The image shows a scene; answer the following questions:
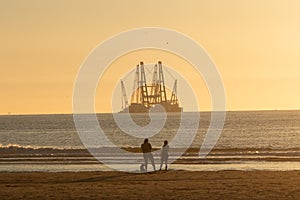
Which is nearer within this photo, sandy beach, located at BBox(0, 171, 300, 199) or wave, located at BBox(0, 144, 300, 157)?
sandy beach, located at BBox(0, 171, 300, 199)

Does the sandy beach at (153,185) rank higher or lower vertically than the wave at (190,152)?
lower

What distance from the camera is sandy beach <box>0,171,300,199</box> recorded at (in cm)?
2450

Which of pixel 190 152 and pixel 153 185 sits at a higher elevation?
pixel 190 152

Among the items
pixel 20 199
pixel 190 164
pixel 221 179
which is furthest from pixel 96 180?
pixel 190 164

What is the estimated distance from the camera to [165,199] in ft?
76.9

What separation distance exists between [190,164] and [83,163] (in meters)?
6.40

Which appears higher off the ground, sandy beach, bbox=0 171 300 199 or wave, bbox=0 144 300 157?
wave, bbox=0 144 300 157

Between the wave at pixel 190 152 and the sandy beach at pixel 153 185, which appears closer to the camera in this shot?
the sandy beach at pixel 153 185

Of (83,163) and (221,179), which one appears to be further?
(83,163)

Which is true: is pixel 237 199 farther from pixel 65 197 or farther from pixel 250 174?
pixel 250 174

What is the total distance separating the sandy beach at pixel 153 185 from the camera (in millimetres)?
24500

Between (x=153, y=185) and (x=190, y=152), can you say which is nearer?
(x=153, y=185)

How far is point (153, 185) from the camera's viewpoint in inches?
1093

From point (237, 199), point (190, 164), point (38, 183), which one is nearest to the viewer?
point (237, 199)
